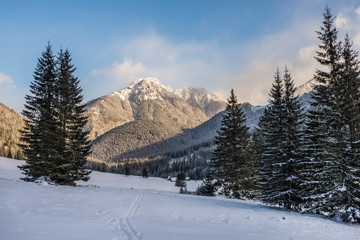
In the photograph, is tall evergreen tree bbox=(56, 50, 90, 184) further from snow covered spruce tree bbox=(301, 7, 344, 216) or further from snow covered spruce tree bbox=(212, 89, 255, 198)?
snow covered spruce tree bbox=(301, 7, 344, 216)

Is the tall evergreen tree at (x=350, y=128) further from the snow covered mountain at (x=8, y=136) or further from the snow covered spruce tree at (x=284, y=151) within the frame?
the snow covered mountain at (x=8, y=136)

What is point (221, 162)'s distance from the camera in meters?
29.4

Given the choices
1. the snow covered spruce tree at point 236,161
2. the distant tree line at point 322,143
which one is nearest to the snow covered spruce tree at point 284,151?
the distant tree line at point 322,143

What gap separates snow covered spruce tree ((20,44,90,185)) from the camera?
22969 millimetres

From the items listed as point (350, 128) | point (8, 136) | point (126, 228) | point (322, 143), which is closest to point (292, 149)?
point (322, 143)

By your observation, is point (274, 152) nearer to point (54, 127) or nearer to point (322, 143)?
point (322, 143)

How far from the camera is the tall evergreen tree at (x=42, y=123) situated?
2280 centimetres

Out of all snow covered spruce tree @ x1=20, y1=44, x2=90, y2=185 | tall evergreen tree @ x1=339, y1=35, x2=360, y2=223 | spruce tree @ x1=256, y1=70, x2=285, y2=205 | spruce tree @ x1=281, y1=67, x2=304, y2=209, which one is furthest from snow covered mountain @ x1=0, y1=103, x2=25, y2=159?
tall evergreen tree @ x1=339, y1=35, x2=360, y2=223

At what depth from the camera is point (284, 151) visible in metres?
19.9

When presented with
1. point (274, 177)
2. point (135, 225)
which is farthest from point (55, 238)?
point (274, 177)

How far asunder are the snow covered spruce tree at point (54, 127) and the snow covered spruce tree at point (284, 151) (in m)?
20.1

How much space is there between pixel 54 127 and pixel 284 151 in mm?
23754

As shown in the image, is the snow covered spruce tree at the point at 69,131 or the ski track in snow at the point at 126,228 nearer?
the ski track in snow at the point at 126,228

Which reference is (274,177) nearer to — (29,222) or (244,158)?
(244,158)
